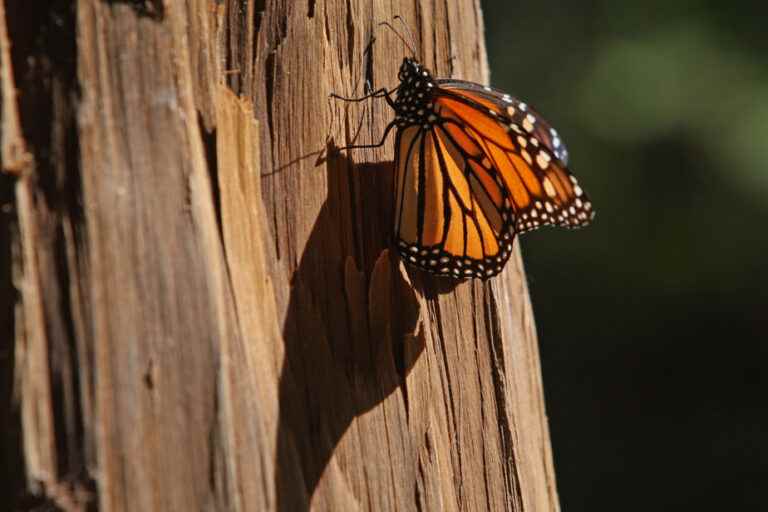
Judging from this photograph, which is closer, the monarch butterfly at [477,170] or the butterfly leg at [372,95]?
the butterfly leg at [372,95]

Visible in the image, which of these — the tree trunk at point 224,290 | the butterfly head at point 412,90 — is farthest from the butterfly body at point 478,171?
the tree trunk at point 224,290

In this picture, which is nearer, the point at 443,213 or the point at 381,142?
the point at 381,142

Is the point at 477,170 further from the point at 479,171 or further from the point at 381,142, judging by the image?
the point at 381,142

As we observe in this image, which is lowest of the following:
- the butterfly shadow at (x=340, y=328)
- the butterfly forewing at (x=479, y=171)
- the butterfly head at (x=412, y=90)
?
the butterfly shadow at (x=340, y=328)

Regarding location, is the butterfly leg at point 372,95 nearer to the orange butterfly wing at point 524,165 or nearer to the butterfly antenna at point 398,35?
the butterfly antenna at point 398,35

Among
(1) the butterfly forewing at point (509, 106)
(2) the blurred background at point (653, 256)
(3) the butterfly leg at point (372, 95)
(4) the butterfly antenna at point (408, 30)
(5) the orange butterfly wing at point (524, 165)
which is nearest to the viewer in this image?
(3) the butterfly leg at point (372, 95)

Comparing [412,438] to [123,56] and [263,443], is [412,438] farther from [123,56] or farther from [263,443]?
[123,56]

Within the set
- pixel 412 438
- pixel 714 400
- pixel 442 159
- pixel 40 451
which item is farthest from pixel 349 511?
pixel 714 400

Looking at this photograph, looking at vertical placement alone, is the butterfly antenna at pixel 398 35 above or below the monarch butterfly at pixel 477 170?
above

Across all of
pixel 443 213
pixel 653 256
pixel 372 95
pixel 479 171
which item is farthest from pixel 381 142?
pixel 653 256
